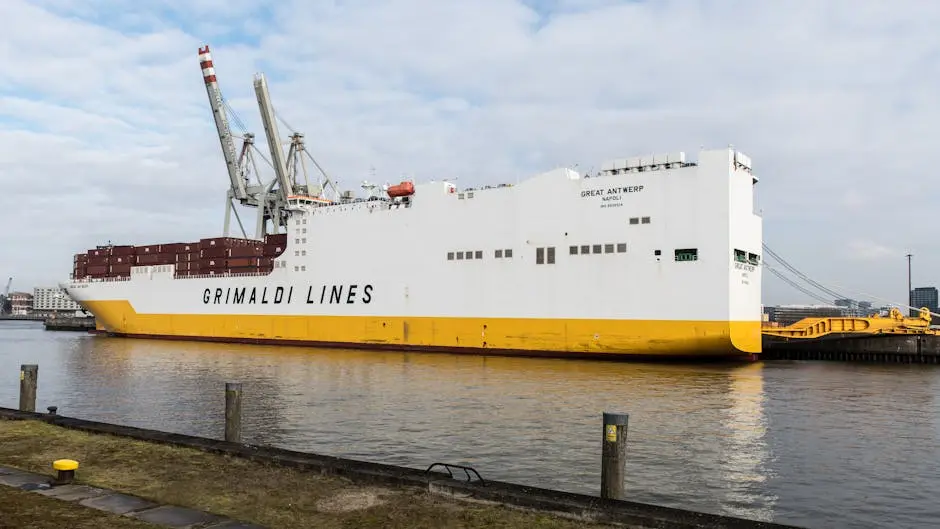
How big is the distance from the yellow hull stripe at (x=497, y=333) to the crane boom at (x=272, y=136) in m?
12.0

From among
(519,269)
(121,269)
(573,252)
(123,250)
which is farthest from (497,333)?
(123,250)

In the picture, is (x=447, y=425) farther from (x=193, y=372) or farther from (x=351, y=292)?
(x=351, y=292)

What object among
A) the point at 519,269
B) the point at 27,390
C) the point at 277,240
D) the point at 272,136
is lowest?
the point at 27,390

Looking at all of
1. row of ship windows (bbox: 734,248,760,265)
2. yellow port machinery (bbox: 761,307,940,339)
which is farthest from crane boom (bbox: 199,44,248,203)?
yellow port machinery (bbox: 761,307,940,339)

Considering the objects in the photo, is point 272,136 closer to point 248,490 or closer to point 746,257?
point 746,257

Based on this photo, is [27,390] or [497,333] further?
[497,333]

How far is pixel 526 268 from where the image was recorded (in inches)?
1410

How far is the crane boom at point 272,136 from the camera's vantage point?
174 feet

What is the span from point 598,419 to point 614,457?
8707 mm

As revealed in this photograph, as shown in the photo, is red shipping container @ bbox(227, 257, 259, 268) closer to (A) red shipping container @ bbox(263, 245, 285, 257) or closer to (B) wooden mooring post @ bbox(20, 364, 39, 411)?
(A) red shipping container @ bbox(263, 245, 285, 257)

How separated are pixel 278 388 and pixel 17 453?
12856mm

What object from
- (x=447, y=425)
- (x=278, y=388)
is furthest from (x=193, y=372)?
(x=447, y=425)

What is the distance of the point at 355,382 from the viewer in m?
24.3

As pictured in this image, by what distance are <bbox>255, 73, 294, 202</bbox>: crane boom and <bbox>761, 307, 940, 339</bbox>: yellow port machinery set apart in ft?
122
